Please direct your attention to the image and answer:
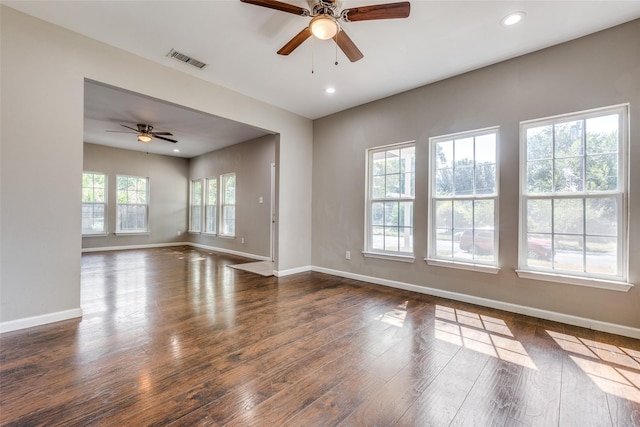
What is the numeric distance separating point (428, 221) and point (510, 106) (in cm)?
163

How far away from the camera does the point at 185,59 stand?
10.8ft

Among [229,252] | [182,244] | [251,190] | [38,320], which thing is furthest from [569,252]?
[182,244]

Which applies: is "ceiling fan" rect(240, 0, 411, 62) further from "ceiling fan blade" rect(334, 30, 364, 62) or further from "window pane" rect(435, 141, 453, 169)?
"window pane" rect(435, 141, 453, 169)

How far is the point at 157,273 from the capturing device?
492 cm

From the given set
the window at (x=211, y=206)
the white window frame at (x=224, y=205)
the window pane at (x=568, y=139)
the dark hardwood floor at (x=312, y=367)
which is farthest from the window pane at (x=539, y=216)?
the window at (x=211, y=206)

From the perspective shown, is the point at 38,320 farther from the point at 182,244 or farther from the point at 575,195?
the point at 182,244

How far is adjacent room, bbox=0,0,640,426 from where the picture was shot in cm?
175

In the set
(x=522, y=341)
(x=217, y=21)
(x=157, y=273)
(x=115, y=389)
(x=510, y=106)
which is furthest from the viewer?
(x=157, y=273)

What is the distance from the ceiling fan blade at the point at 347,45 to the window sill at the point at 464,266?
8.78 ft

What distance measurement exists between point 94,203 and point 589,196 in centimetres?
996

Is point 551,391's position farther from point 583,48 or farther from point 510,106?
point 583,48

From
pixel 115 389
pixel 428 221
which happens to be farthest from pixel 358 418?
pixel 428 221

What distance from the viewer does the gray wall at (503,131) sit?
260 cm

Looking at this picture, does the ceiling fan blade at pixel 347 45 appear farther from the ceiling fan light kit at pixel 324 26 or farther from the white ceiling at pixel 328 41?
the white ceiling at pixel 328 41
